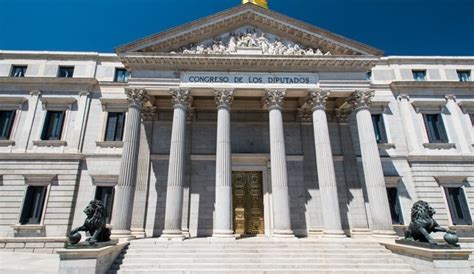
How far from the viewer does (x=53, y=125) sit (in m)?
20.1

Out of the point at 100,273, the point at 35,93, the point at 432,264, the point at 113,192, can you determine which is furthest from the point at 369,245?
the point at 35,93

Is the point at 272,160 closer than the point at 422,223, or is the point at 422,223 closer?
the point at 422,223

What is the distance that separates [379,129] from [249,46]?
12.7 meters

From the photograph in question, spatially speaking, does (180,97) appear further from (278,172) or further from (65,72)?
(65,72)

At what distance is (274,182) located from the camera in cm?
1536

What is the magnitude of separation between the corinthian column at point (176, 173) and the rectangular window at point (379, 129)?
15280mm

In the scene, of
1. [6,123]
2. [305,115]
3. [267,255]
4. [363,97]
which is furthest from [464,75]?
[6,123]

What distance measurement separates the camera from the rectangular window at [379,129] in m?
21.1

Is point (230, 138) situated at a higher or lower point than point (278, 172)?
higher

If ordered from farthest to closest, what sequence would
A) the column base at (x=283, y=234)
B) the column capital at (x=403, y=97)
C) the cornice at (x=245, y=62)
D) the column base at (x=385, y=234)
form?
the column capital at (x=403, y=97)
the cornice at (x=245, y=62)
the column base at (x=385, y=234)
the column base at (x=283, y=234)

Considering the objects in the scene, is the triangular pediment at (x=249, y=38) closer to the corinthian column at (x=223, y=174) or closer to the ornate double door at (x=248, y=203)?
the corinthian column at (x=223, y=174)

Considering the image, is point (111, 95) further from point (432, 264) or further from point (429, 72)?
point (429, 72)

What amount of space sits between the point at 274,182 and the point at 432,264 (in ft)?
25.8

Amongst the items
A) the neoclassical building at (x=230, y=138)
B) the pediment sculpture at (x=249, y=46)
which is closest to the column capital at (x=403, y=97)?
the neoclassical building at (x=230, y=138)
